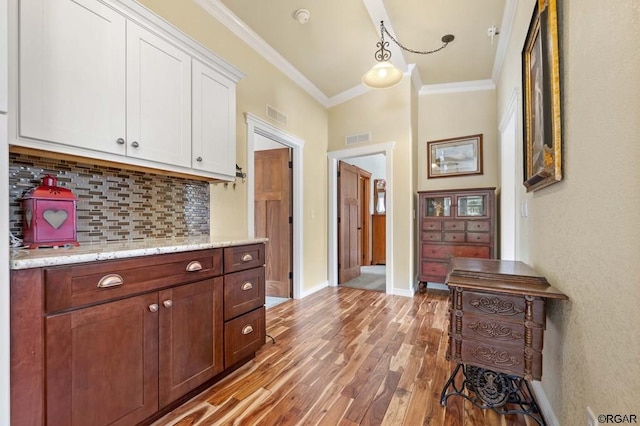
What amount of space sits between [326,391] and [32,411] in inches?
54.7

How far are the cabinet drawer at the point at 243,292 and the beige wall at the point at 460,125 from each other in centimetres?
322

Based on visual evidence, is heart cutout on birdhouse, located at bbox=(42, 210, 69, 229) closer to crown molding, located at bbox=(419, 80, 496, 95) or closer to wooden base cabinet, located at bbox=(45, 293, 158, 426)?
wooden base cabinet, located at bbox=(45, 293, 158, 426)

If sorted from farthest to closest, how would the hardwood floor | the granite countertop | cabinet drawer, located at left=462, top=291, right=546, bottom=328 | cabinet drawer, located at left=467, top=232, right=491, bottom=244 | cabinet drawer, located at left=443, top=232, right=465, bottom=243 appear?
cabinet drawer, located at left=443, top=232, right=465, bottom=243
cabinet drawer, located at left=467, top=232, right=491, bottom=244
the hardwood floor
cabinet drawer, located at left=462, top=291, right=546, bottom=328
the granite countertop

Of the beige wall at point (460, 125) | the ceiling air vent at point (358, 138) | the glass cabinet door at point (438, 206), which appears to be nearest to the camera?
the glass cabinet door at point (438, 206)

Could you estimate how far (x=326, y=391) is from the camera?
69.4 inches

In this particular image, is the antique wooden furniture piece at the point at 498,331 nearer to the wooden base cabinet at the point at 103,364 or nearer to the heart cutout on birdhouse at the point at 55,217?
the wooden base cabinet at the point at 103,364

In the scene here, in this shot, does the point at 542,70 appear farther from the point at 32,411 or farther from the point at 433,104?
the point at 433,104

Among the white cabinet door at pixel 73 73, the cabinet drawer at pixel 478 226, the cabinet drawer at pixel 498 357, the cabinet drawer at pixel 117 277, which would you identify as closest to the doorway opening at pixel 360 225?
the cabinet drawer at pixel 478 226

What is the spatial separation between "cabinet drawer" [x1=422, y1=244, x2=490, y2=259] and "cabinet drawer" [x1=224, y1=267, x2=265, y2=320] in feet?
8.72

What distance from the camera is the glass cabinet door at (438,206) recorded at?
3.86 metres

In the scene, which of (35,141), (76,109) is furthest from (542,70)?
(35,141)

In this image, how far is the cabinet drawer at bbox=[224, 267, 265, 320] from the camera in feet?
6.07

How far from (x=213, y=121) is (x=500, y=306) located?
2.24 meters

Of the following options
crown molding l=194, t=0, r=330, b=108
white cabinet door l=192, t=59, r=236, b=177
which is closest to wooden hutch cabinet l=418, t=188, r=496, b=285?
crown molding l=194, t=0, r=330, b=108
